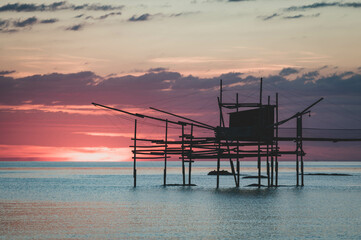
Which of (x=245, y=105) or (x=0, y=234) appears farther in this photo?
(x=245, y=105)

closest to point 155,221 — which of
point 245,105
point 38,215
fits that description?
point 38,215

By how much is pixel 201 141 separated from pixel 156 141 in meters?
4.29

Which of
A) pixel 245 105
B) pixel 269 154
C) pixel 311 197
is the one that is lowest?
pixel 311 197

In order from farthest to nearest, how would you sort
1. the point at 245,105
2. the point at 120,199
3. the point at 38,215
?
the point at 245,105
the point at 120,199
the point at 38,215

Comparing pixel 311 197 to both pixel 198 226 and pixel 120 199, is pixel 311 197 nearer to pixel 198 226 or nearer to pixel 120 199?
pixel 120 199

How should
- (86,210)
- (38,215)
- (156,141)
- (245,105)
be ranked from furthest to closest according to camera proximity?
(156,141) → (245,105) → (86,210) → (38,215)

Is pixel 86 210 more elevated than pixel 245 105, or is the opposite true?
pixel 245 105

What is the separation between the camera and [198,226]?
91.1ft

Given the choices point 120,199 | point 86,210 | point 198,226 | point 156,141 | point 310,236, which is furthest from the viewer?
point 156,141

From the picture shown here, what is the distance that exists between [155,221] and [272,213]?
8192mm

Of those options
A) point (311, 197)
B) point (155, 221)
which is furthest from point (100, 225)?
point (311, 197)

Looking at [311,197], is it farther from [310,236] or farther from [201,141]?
[310,236]

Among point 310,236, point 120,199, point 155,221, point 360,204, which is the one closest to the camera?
point 310,236

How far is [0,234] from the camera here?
25062 mm
